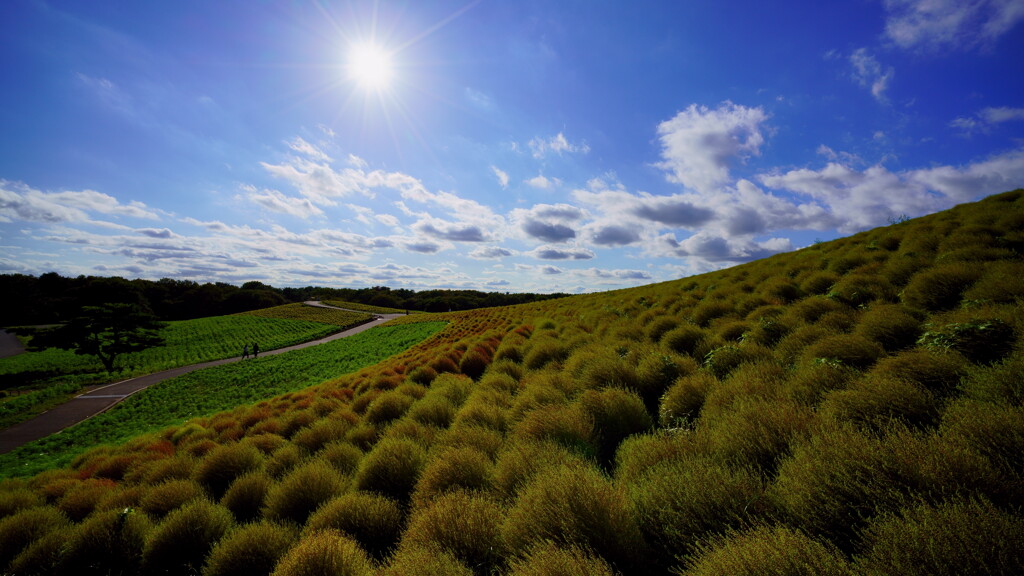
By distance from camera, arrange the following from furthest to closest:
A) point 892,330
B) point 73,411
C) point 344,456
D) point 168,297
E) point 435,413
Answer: point 168,297 < point 73,411 < point 435,413 < point 344,456 < point 892,330

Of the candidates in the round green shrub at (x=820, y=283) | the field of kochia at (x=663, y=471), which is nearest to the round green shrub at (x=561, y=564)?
the field of kochia at (x=663, y=471)

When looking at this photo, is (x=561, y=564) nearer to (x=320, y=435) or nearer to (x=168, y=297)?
(x=320, y=435)

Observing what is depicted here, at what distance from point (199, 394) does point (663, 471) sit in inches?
1225

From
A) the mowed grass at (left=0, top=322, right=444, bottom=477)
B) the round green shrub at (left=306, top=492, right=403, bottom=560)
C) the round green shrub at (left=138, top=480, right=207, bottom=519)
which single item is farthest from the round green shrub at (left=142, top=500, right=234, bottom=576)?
the mowed grass at (left=0, top=322, right=444, bottom=477)

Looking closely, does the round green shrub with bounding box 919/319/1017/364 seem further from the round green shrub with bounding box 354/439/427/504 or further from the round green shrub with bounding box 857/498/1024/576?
the round green shrub with bounding box 354/439/427/504

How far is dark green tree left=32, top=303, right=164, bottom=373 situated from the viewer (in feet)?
116

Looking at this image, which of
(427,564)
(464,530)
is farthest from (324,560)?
(464,530)

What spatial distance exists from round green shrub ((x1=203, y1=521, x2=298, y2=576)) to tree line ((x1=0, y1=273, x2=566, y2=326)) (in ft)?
204

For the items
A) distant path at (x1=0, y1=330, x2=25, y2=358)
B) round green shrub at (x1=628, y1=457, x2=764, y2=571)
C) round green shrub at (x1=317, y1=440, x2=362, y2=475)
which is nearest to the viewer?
round green shrub at (x1=628, y1=457, x2=764, y2=571)

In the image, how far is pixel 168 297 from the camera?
9700 centimetres

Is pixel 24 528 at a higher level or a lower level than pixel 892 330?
lower

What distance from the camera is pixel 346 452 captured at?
4.68m

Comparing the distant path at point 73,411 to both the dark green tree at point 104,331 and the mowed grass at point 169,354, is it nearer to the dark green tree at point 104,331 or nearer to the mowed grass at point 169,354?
the mowed grass at point 169,354

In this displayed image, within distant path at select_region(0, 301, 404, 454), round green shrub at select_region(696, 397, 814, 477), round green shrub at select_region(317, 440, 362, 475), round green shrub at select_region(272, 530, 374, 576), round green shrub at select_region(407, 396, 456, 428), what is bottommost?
distant path at select_region(0, 301, 404, 454)
